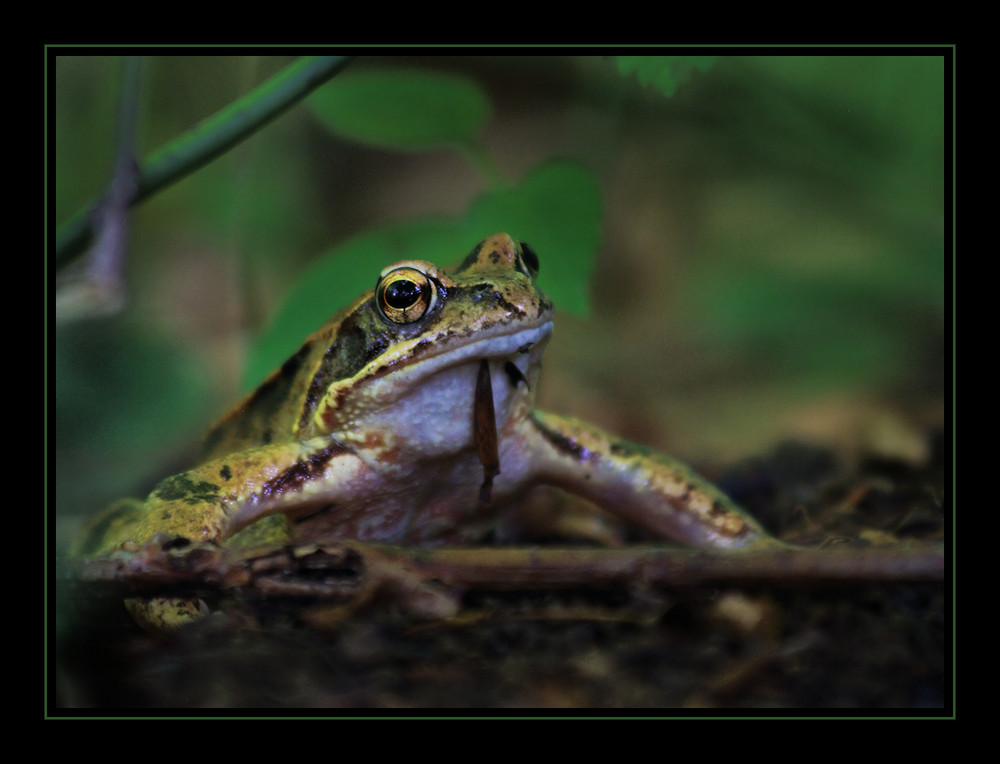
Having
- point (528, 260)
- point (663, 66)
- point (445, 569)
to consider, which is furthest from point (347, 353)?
point (663, 66)

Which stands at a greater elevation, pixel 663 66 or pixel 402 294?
pixel 663 66

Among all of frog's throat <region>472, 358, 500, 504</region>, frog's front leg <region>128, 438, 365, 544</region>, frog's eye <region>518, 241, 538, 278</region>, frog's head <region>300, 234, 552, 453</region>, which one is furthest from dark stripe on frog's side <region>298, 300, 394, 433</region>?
frog's eye <region>518, 241, 538, 278</region>

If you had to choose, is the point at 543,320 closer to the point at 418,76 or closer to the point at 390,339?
the point at 390,339

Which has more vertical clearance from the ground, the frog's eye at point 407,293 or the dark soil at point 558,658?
the frog's eye at point 407,293

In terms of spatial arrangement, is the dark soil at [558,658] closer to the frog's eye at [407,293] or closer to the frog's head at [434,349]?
the frog's head at [434,349]

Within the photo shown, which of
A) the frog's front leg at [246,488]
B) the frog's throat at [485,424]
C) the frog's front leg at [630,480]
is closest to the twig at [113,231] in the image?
the frog's front leg at [246,488]

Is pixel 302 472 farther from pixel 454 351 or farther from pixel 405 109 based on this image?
pixel 405 109

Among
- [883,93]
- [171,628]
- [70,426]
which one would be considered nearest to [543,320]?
[171,628]
